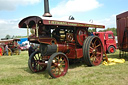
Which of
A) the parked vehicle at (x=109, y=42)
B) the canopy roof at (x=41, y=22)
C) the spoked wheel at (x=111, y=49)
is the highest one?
the canopy roof at (x=41, y=22)

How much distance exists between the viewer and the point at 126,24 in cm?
736

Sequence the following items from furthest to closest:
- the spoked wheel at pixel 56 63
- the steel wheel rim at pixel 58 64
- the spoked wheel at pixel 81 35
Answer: the spoked wheel at pixel 81 35
the steel wheel rim at pixel 58 64
the spoked wheel at pixel 56 63

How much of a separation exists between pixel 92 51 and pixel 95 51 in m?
0.28

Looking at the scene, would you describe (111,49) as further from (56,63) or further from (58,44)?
(56,63)

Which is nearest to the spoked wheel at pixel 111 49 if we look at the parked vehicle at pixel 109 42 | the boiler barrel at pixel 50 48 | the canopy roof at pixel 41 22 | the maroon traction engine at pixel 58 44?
the parked vehicle at pixel 109 42

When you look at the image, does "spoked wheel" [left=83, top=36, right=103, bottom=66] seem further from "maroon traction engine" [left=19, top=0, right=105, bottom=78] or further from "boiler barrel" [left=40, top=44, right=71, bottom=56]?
"boiler barrel" [left=40, top=44, right=71, bottom=56]

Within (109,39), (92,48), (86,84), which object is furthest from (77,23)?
(109,39)

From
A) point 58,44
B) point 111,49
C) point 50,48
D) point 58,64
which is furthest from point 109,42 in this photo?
point 58,64

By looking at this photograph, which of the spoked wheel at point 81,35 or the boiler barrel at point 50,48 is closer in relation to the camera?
the boiler barrel at point 50,48

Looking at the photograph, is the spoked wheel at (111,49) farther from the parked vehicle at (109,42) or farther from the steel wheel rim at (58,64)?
the steel wheel rim at (58,64)

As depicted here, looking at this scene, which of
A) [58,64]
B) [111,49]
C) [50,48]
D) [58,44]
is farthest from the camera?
[111,49]

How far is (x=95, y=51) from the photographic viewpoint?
6.36 m

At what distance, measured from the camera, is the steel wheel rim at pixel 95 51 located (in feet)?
20.3

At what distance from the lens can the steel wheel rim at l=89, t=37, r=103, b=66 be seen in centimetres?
619
